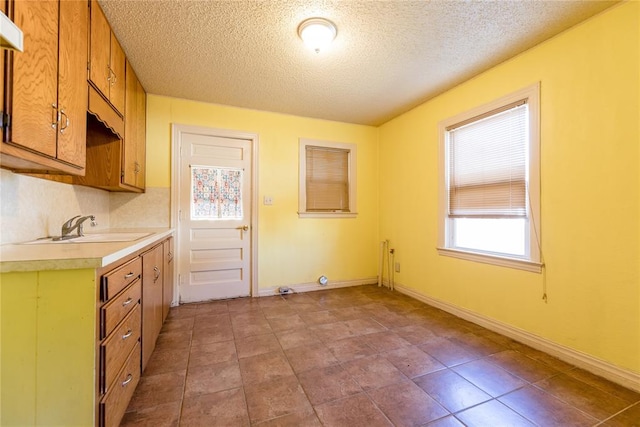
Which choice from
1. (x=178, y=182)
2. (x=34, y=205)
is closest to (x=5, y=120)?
(x=34, y=205)

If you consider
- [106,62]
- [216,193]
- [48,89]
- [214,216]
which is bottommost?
[214,216]

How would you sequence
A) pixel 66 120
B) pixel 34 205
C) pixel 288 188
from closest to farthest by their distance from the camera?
pixel 66 120, pixel 34 205, pixel 288 188

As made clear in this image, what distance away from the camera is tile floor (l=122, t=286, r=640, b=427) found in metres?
1.44

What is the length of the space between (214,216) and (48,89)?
220 centimetres

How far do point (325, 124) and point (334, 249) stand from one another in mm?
1872

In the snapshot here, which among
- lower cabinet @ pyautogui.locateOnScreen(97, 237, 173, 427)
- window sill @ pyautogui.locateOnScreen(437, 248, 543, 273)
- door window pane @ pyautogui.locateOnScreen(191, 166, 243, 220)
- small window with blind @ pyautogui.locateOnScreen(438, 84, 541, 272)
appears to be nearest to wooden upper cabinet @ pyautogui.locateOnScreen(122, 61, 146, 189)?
door window pane @ pyautogui.locateOnScreen(191, 166, 243, 220)

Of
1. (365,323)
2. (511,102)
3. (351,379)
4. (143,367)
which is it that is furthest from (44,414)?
(511,102)

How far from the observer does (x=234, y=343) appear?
2.26 metres

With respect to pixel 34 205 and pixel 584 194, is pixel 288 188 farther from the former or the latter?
pixel 584 194

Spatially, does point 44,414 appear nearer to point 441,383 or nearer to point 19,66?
point 19,66

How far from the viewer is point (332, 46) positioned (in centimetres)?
222

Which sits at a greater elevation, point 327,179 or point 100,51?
point 100,51

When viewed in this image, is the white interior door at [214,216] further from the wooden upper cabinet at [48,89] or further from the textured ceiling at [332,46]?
the wooden upper cabinet at [48,89]

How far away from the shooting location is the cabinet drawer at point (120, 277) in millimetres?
1166
